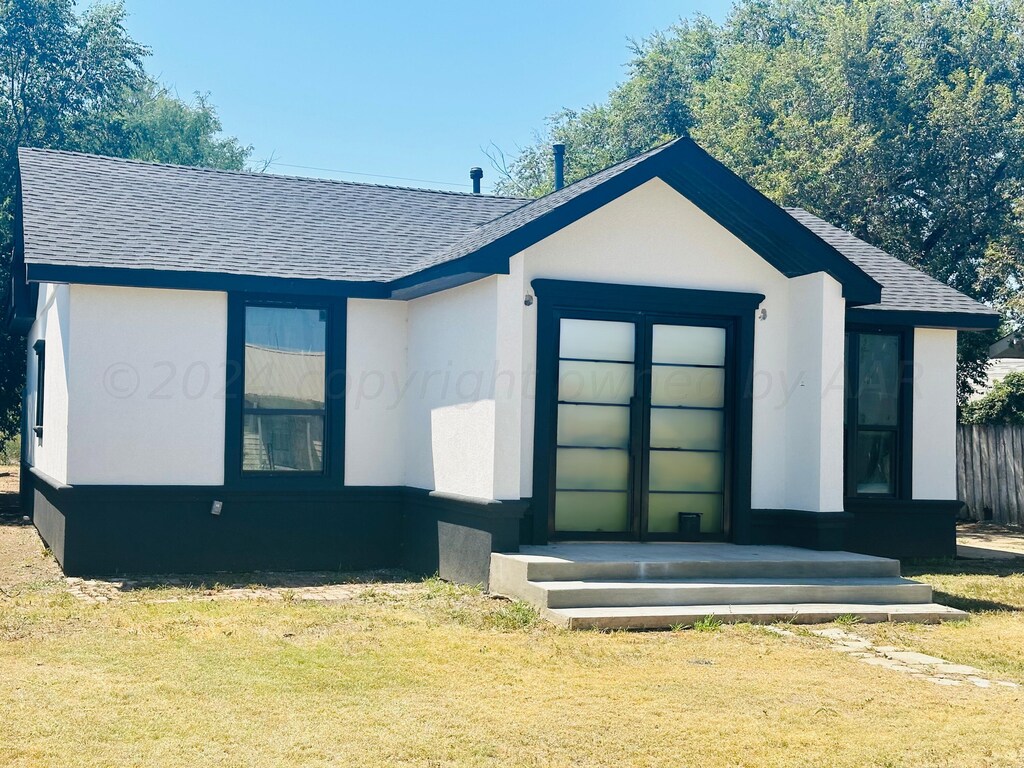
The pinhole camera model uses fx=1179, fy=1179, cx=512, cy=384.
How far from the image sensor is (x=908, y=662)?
24.9 feet

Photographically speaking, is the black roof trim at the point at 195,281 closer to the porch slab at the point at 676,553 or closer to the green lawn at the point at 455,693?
the green lawn at the point at 455,693

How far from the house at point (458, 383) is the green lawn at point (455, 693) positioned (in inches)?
79.2

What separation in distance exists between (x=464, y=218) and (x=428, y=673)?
350 inches

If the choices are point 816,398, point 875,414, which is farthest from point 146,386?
point 875,414

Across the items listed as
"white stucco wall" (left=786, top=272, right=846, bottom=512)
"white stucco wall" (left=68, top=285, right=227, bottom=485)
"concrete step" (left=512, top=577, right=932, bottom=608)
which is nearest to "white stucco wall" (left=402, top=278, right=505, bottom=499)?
"concrete step" (left=512, top=577, right=932, bottom=608)

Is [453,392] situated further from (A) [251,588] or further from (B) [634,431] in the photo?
(A) [251,588]

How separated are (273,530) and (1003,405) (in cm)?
1466

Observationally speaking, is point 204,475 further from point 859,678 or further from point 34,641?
point 859,678

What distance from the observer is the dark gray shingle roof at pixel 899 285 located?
1318 cm

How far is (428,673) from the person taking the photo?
6.95 m

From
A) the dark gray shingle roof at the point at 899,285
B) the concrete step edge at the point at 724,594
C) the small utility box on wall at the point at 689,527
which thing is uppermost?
the dark gray shingle roof at the point at 899,285

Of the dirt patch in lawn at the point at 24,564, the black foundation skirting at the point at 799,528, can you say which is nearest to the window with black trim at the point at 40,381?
the dirt patch in lawn at the point at 24,564

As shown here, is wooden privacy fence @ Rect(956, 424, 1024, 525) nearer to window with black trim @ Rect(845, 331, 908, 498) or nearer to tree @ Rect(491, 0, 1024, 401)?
tree @ Rect(491, 0, 1024, 401)

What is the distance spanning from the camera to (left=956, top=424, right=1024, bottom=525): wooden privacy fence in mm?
17922
